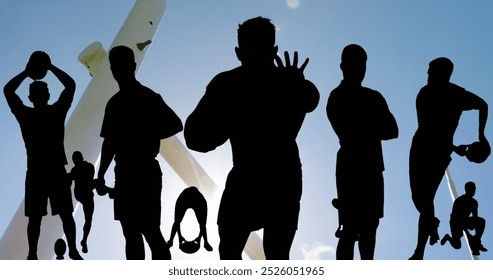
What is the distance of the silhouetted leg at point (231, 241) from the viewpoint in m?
3.41

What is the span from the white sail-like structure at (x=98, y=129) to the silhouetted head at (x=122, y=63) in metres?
8.16

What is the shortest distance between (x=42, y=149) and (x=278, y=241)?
6.35 ft

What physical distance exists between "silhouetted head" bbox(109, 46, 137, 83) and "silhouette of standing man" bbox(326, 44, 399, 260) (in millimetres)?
1638

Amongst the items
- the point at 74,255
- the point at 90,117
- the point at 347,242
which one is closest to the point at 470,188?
the point at 347,242

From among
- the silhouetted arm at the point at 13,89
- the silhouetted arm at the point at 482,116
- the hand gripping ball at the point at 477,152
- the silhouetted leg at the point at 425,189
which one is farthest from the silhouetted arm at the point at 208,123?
the silhouetted arm at the point at 482,116

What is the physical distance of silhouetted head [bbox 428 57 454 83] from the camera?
403 cm

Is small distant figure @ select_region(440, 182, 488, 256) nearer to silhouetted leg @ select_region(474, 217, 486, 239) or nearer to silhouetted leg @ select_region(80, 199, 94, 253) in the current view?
silhouetted leg @ select_region(474, 217, 486, 239)

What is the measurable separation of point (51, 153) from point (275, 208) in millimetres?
1787

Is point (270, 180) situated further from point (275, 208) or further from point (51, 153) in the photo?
point (51, 153)

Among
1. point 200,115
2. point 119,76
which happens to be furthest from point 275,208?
point 119,76


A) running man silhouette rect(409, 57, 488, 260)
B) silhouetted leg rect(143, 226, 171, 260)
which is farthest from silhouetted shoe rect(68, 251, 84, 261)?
running man silhouette rect(409, 57, 488, 260)

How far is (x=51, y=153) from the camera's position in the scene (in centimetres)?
377

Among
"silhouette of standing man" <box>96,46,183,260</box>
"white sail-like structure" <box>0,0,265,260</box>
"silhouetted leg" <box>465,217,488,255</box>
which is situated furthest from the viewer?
"white sail-like structure" <box>0,0,265,260</box>
